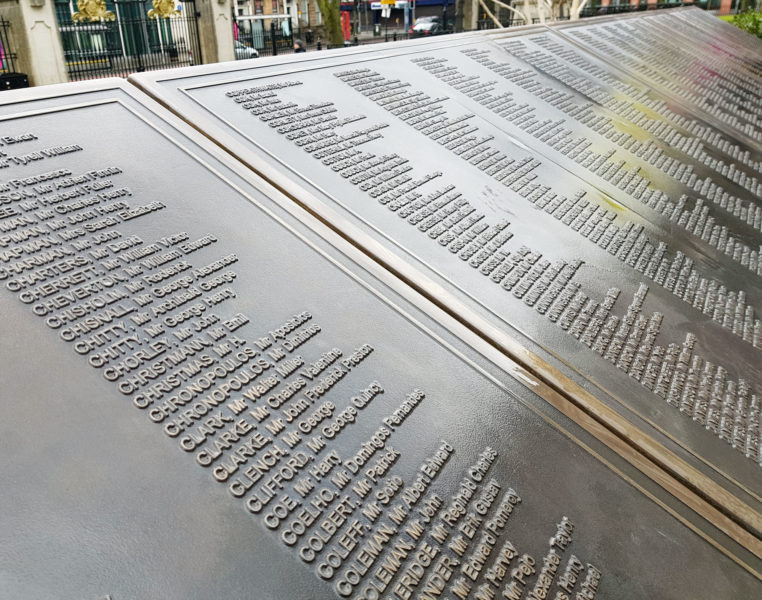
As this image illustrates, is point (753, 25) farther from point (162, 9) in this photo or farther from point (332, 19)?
point (162, 9)

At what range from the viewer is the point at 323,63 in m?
3.00

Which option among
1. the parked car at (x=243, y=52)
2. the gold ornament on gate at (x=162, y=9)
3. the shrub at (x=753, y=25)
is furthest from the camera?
the parked car at (x=243, y=52)

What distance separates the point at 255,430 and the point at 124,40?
50.4 feet

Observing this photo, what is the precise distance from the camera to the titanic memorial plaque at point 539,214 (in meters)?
1.91

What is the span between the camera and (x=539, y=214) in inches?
101

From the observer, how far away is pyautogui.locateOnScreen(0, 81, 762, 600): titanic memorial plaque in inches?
42.9

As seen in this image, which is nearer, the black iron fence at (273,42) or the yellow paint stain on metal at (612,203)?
the yellow paint stain on metal at (612,203)

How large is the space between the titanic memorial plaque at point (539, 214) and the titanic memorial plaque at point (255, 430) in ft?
0.78

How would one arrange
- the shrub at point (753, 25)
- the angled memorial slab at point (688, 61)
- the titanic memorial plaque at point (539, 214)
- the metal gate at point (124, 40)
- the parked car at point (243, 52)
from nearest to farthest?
the titanic memorial plaque at point (539, 214) < the angled memorial slab at point (688, 61) < the shrub at point (753, 25) < the metal gate at point (124, 40) < the parked car at point (243, 52)

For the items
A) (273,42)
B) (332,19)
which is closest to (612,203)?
(273,42)

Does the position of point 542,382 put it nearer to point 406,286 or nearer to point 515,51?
point 406,286

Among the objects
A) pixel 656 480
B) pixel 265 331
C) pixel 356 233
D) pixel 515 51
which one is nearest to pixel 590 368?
pixel 656 480

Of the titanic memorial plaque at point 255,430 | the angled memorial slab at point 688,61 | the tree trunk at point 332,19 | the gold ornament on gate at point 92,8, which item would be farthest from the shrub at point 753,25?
the titanic memorial plaque at point 255,430

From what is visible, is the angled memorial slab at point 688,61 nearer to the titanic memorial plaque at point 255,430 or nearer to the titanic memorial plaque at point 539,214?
the titanic memorial plaque at point 539,214
